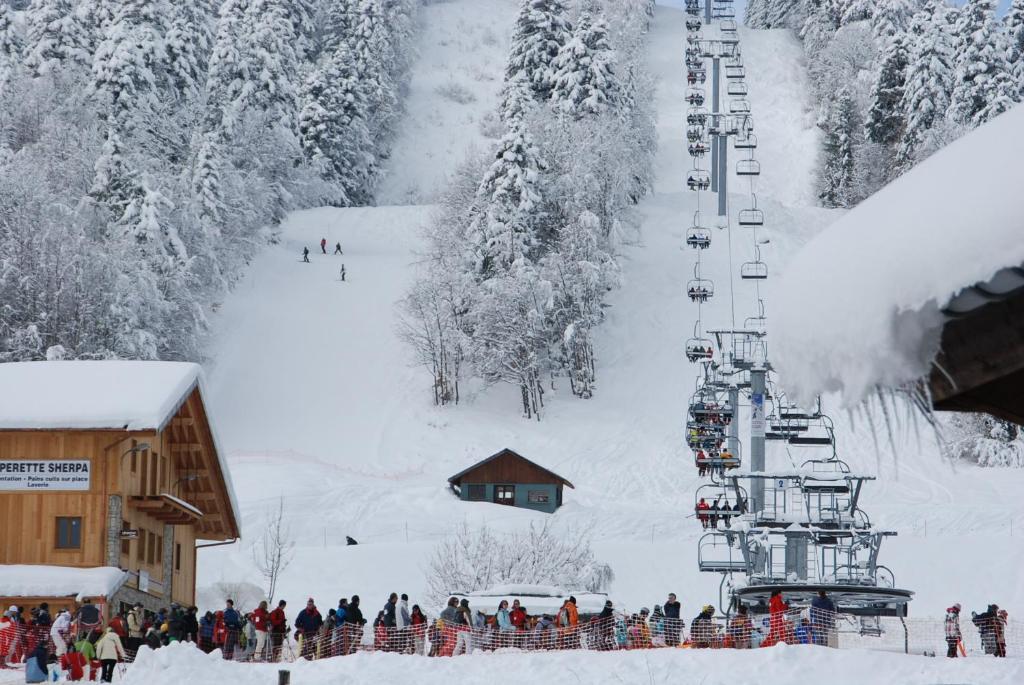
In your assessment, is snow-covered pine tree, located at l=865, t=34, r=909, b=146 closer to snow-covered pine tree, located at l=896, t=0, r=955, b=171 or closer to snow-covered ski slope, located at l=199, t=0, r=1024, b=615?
snow-covered pine tree, located at l=896, t=0, r=955, b=171

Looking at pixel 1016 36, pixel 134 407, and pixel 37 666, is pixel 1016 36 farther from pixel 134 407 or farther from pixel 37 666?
pixel 37 666

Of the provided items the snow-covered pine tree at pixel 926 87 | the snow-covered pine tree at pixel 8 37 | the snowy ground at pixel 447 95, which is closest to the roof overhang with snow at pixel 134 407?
the snow-covered pine tree at pixel 8 37

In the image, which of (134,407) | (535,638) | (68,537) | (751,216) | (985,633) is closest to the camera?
(535,638)

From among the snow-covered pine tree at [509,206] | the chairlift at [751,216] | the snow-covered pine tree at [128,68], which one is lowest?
the chairlift at [751,216]

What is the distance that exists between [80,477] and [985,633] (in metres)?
16.7

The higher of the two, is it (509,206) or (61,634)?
(509,206)

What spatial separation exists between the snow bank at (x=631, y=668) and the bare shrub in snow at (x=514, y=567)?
54.9ft

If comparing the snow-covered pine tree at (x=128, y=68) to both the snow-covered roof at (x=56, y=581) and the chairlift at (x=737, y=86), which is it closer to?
the chairlift at (x=737, y=86)

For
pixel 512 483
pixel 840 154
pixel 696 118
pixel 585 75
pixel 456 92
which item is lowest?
pixel 512 483

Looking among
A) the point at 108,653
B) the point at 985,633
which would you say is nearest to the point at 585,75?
the point at 985,633

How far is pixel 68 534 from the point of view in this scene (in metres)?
27.2

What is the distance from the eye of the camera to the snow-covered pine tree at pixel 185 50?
240ft

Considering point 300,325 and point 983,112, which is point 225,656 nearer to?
point 300,325

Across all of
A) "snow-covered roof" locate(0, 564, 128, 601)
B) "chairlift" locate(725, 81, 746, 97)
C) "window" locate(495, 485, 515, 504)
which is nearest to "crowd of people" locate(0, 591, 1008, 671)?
"snow-covered roof" locate(0, 564, 128, 601)
